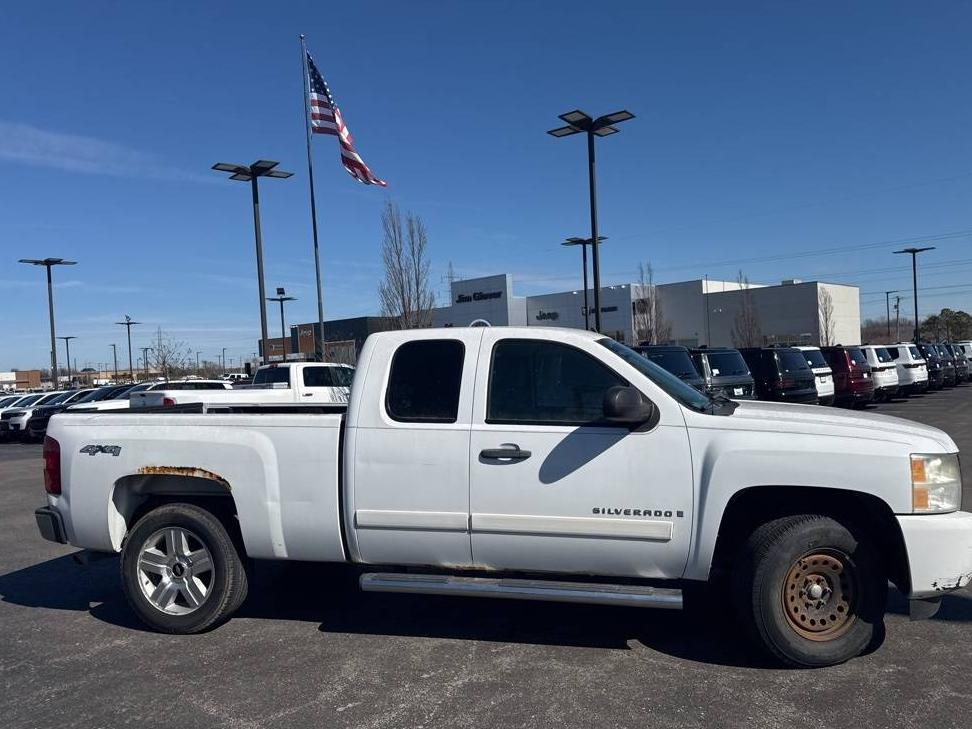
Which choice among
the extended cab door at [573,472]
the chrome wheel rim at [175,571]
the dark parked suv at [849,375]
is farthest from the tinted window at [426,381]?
the dark parked suv at [849,375]

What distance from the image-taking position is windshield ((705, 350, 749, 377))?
52.9 feet

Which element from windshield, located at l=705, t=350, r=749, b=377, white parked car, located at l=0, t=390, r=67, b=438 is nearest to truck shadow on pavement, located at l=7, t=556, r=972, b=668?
windshield, located at l=705, t=350, r=749, b=377

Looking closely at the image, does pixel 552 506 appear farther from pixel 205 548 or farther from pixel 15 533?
pixel 15 533

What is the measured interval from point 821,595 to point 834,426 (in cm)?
97

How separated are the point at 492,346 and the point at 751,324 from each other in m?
53.3

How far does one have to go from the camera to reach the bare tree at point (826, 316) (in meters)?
57.9

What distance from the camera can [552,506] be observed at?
4637 mm

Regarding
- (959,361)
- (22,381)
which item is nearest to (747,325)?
Answer: (959,361)

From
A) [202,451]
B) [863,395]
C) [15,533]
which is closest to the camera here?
[202,451]

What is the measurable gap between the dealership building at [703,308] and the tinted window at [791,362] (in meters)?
36.9

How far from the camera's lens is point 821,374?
19.5 meters

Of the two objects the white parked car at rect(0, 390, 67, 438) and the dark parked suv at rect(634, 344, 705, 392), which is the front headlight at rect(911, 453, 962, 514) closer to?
the dark parked suv at rect(634, 344, 705, 392)

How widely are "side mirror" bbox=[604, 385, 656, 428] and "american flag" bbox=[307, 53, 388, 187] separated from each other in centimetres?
1519

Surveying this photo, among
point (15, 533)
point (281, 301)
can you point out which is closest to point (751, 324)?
point (281, 301)
